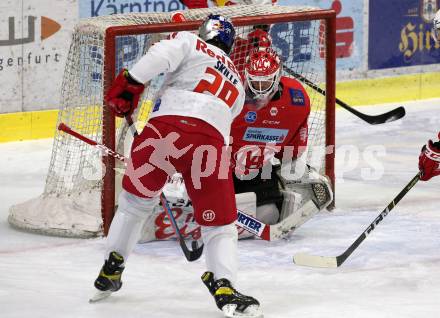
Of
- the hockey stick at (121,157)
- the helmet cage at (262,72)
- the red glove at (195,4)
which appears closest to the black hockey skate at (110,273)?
the hockey stick at (121,157)

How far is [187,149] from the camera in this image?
4102 mm

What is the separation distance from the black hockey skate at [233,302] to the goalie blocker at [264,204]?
1067 mm

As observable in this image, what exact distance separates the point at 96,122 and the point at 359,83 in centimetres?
374

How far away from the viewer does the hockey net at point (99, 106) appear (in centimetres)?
521

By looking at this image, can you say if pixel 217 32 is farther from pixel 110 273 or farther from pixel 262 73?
pixel 110 273

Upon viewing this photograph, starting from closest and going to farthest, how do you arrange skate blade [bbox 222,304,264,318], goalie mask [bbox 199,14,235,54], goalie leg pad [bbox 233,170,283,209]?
skate blade [bbox 222,304,264,318]
goalie mask [bbox 199,14,235,54]
goalie leg pad [bbox 233,170,283,209]

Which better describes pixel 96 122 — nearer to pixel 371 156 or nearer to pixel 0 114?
pixel 0 114

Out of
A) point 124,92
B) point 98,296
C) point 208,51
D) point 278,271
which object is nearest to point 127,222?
point 98,296

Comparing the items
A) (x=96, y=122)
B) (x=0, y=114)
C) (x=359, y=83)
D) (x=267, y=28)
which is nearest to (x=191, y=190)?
(x=96, y=122)

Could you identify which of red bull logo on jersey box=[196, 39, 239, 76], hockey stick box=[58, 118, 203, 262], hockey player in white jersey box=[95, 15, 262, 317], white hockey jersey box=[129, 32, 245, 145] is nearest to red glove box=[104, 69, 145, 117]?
hockey player in white jersey box=[95, 15, 262, 317]

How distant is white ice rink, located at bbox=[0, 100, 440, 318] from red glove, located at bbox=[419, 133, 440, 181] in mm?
358

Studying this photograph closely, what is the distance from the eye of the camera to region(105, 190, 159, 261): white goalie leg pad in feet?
13.6

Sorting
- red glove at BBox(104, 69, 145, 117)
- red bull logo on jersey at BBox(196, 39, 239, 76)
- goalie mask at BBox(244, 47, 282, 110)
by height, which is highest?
red bull logo on jersey at BBox(196, 39, 239, 76)

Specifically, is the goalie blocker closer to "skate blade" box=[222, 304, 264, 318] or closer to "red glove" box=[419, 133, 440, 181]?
"red glove" box=[419, 133, 440, 181]
